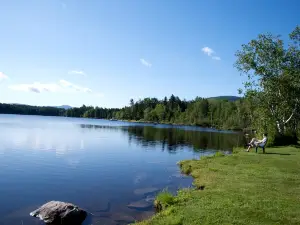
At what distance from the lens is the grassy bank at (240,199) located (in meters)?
11.9

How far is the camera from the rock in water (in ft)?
47.9

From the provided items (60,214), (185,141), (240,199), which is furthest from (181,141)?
(60,214)

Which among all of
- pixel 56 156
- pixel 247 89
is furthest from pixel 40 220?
pixel 247 89

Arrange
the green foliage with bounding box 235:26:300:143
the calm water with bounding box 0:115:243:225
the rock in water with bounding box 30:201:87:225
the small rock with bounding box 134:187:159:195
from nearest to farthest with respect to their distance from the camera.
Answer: the rock in water with bounding box 30:201:87:225
the calm water with bounding box 0:115:243:225
the small rock with bounding box 134:187:159:195
the green foliage with bounding box 235:26:300:143

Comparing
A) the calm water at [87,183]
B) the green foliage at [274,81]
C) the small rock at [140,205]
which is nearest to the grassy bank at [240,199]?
the small rock at [140,205]

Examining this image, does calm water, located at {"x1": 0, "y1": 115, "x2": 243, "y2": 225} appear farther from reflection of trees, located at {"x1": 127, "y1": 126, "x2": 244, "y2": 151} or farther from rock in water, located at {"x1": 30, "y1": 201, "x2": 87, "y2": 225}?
reflection of trees, located at {"x1": 127, "y1": 126, "x2": 244, "y2": 151}

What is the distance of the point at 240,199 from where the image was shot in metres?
14.3

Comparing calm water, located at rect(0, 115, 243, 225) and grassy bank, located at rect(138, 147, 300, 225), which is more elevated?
grassy bank, located at rect(138, 147, 300, 225)

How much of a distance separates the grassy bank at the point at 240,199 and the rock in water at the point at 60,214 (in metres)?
4.63

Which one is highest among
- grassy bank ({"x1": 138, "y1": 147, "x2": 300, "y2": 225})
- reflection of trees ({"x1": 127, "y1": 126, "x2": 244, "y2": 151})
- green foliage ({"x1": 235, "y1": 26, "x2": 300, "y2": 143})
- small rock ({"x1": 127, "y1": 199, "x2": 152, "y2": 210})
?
green foliage ({"x1": 235, "y1": 26, "x2": 300, "y2": 143})

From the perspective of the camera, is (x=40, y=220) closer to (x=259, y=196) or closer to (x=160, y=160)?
(x=259, y=196)

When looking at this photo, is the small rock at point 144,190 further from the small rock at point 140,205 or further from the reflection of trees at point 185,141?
the reflection of trees at point 185,141

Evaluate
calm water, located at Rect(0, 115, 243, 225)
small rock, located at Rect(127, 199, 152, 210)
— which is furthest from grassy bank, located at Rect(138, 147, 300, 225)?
calm water, located at Rect(0, 115, 243, 225)

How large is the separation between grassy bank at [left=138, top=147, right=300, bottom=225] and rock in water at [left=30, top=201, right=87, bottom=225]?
15.2 feet
